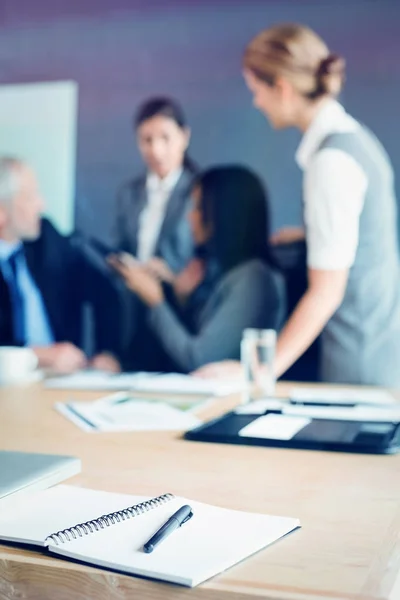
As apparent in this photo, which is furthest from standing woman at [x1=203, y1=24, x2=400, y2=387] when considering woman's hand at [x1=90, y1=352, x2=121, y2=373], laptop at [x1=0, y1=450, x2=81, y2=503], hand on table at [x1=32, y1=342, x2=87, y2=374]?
laptop at [x1=0, y1=450, x2=81, y2=503]

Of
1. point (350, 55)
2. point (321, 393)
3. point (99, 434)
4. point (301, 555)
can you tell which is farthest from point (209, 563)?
point (350, 55)

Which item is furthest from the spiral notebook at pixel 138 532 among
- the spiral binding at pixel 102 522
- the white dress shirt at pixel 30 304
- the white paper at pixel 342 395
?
the white dress shirt at pixel 30 304

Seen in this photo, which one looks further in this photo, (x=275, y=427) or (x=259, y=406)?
(x=259, y=406)

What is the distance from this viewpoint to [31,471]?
3.34ft

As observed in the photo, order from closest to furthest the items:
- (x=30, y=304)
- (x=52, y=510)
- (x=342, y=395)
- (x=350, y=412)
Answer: (x=52, y=510), (x=350, y=412), (x=342, y=395), (x=30, y=304)

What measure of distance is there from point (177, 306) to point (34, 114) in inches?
30.6

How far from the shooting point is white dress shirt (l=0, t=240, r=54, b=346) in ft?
8.00

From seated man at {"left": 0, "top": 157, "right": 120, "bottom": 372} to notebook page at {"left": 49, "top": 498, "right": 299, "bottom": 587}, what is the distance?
149 centimetres

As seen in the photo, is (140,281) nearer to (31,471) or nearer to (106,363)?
(106,363)

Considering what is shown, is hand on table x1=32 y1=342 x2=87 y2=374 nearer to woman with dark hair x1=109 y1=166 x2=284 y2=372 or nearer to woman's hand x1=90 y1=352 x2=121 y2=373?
woman's hand x1=90 y1=352 x2=121 y2=373

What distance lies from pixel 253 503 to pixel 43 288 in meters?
1.61

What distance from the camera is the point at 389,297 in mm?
2070

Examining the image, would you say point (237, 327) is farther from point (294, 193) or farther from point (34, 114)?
point (34, 114)

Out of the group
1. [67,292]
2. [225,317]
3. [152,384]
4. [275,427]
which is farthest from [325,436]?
[67,292]
